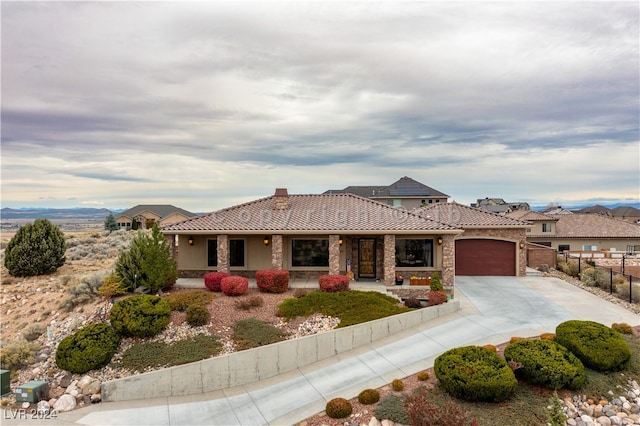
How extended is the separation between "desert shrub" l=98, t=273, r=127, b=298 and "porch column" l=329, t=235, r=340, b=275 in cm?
970

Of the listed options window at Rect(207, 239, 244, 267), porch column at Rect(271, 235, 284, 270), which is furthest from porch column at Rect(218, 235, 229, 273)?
porch column at Rect(271, 235, 284, 270)

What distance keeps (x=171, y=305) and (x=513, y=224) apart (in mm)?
20347

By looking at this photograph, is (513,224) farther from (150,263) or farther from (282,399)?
(150,263)

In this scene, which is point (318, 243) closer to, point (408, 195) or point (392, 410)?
point (392, 410)

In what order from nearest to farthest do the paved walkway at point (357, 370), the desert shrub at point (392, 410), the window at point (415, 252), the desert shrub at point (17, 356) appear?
the desert shrub at point (392, 410) < the paved walkway at point (357, 370) < the desert shrub at point (17, 356) < the window at point (415, 252)

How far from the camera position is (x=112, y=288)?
1620 cm

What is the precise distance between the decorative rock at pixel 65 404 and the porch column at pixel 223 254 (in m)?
9.80

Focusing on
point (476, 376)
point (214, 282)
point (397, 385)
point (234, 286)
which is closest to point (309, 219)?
point (234, 286)

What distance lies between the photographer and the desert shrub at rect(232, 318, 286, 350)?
1360cm

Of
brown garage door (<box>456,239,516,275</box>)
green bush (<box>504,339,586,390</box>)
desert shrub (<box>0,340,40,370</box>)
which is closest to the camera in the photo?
green bush (<box>504,339,586,390</box>)

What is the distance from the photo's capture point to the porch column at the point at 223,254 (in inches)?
811

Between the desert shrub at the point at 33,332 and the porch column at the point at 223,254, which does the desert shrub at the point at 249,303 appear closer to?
the porch column at the point at 223,254

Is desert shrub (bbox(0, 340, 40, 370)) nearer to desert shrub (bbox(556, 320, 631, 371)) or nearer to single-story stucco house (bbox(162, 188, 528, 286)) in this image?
single-story stucco house (bbox(162, 188, 528, 286))

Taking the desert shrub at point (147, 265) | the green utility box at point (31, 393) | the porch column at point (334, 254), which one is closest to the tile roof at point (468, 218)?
the porch column at point (334, 254)
